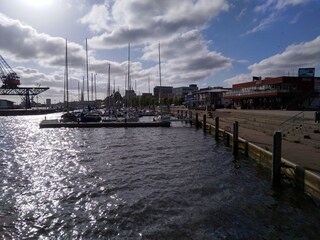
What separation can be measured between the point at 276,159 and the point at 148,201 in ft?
23.1

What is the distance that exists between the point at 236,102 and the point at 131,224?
9353 cm

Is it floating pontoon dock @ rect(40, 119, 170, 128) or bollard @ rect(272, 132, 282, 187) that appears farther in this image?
floating pontoon dock @ rect(40, 119, 170, 128)

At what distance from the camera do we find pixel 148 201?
15.5 m

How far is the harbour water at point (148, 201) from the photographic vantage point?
1231 centimetres

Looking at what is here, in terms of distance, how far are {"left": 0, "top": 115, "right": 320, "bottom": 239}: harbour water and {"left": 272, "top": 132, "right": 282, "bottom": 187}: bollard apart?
630mm

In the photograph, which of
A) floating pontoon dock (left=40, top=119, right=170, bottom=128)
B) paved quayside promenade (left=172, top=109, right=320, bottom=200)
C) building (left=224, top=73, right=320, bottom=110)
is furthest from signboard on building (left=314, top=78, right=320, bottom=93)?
paved quayside promenade (left=172, top=109, right=320, bottom=200)

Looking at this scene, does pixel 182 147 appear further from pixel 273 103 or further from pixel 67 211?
pixel 273 103

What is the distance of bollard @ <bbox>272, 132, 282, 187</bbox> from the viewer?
17969 mm

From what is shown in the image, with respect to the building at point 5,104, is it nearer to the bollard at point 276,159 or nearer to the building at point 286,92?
the building at point 286,92

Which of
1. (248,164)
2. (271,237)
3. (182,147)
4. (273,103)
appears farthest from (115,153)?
(273,103)

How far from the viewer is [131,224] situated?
42.2 feet

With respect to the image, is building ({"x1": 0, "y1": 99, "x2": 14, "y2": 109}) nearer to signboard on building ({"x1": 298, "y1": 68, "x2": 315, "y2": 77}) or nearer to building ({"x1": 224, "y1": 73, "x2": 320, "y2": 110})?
building ({"x1": 224, "y1": 73, "x2": 320, "y2": 110})

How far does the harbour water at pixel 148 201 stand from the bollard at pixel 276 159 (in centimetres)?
63

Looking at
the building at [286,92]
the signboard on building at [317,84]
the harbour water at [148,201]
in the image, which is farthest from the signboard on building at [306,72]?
the harbour water at [148,201]
